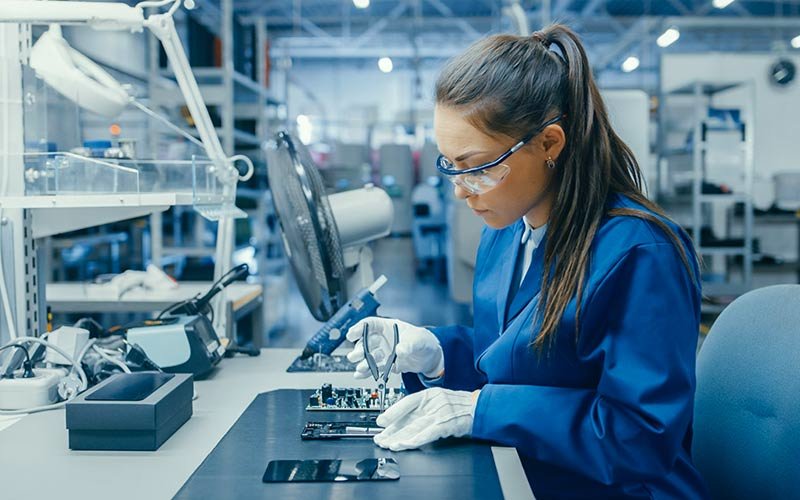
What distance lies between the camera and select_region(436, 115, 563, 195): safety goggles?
101cm

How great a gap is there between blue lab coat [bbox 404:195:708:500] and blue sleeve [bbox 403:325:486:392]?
19 centimetres

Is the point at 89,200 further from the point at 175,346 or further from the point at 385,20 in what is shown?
the point at 385,20

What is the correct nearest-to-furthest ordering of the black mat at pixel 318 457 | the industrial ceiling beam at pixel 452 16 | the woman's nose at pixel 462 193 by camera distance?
the black mat at pixel 318 457 < the woman's nose at pixel 462 193 < the industrial ceiling beam at pixel 452 16

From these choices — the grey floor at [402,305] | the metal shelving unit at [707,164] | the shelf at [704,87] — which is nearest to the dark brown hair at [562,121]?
the grey floor at [402,305]

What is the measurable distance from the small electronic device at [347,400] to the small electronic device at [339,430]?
74mm

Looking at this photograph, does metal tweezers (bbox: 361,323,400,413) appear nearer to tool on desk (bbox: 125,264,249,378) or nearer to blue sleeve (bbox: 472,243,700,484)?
blue sleeve (bbox: 472,243,700,484)

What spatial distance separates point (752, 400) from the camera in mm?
1042

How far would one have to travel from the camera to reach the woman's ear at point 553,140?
3.33 feet

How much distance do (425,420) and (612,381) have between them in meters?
0.26

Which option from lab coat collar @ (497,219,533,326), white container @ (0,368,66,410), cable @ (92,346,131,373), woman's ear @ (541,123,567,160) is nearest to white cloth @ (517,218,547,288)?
lab coat collar @ (497,219,533,326)

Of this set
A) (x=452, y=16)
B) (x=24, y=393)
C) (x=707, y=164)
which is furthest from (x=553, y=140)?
(x=452, y=16)

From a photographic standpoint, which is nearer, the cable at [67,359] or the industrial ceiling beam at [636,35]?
the cable at [67,359]

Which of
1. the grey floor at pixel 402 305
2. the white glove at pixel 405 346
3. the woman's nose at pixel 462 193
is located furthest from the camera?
the grey floor at pixel 402 305

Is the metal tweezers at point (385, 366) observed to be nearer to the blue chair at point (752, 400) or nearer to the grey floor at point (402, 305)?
the blue chair at point (752, 400)
